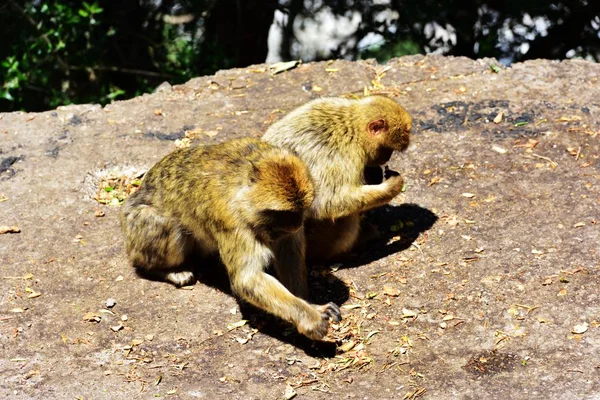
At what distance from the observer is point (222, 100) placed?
798 centimetres

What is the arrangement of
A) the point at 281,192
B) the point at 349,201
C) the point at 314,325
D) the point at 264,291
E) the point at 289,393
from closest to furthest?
the point at 289,393, the point at 281,192, the point at 314,325, the point at 264,291, the point at 349,201

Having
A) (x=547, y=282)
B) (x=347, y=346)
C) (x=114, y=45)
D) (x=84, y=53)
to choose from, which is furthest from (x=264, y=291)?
(x=114, y=45)

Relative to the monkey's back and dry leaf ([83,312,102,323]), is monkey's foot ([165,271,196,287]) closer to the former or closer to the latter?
the monkey's back

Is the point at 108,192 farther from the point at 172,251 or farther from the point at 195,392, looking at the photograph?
the point at 195,392

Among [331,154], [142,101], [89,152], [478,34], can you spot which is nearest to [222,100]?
[142,101]

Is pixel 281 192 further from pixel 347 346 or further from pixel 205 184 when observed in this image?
pixel 347 346

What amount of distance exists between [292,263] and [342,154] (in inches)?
33.0

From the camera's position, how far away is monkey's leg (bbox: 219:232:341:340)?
512cm

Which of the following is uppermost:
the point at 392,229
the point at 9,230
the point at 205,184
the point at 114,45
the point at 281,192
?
the point at 281,192

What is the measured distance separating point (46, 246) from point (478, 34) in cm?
550

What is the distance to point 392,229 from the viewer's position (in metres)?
6.43

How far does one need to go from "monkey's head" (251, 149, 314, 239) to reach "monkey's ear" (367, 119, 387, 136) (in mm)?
881

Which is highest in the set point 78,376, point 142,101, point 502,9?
point 502,9

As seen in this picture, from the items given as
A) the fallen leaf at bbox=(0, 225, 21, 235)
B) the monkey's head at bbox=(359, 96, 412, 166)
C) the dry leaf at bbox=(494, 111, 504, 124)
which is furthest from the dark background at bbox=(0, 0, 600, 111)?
the monkey's head at bbox=(359, 96, 412, 166)
